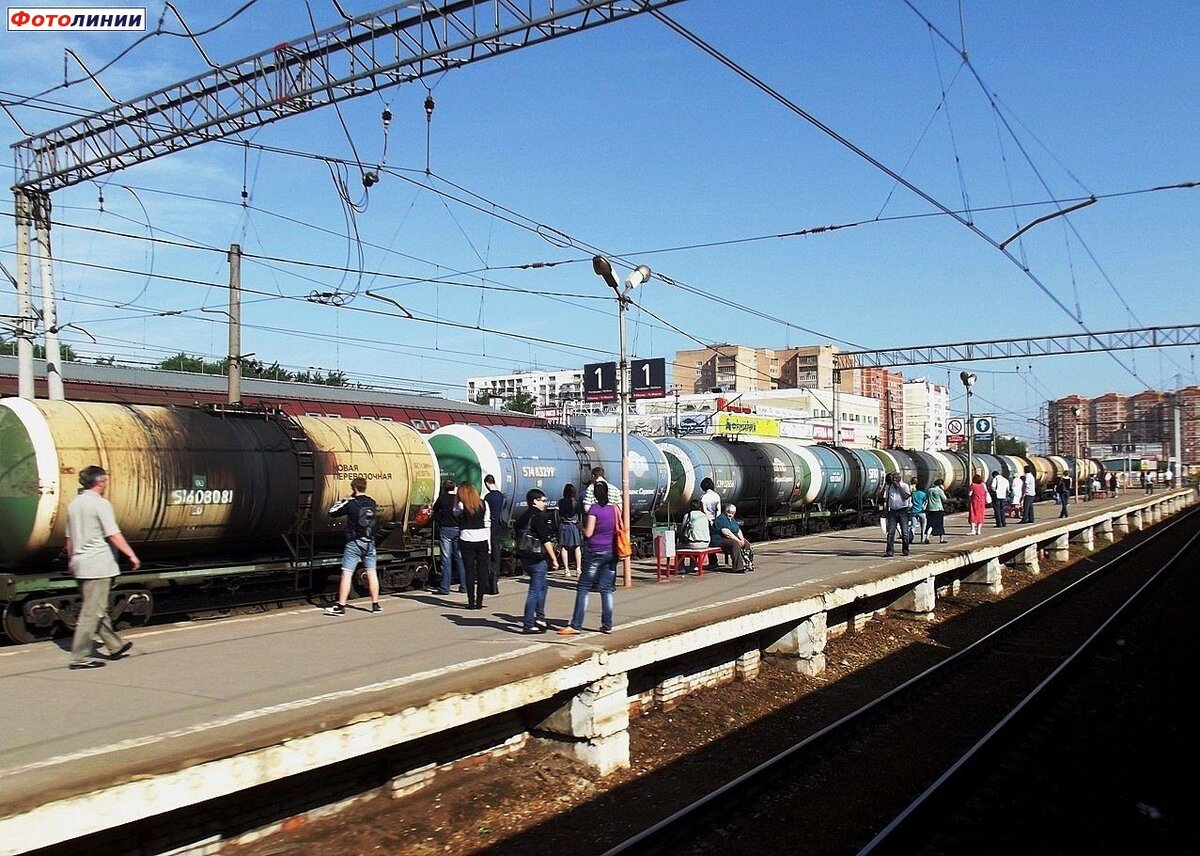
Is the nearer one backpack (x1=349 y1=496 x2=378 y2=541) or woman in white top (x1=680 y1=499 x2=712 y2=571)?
backpack (x1=349 y1=496 x2=378 y2=541)

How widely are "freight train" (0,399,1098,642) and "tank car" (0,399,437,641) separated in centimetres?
2

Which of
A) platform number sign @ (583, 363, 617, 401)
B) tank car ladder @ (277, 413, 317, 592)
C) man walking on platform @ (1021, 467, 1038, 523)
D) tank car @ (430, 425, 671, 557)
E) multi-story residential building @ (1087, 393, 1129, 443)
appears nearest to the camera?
tank car ladder @ (277, 413, 317, 592)

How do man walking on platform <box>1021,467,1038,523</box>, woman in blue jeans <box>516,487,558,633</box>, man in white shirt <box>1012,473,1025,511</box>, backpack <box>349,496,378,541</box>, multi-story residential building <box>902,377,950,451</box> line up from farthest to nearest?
multi-story residential building <box>902,377,950,451</box>, man in white shirt <box>1012,473,1025,511</box>, man walking on platform <box>1021,467,1038,523</box>, backpack <box>349,496,378,541</box>, woman in blue jeans <box>516,487,558,633</box>

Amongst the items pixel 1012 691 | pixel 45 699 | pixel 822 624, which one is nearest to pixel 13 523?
pixel 45 699

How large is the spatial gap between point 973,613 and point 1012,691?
727 cm

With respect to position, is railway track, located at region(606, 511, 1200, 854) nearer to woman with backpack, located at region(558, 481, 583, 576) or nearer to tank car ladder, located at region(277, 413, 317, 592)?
woman with backpack, located at region(558, 481, 583, 576)

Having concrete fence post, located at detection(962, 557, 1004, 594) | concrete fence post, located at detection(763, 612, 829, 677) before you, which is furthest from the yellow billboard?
concrete fence post, located at detection(763, 612, 829, 677)

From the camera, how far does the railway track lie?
762 centimetres

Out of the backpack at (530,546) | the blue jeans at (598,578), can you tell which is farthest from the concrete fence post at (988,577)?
the backpack at (530,546)

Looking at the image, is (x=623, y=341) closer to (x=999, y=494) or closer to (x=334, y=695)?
(x=334, y=695)

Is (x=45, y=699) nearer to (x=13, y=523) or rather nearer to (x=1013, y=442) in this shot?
(x=13, y=523)

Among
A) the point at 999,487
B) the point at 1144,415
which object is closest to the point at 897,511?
the point at 999,487

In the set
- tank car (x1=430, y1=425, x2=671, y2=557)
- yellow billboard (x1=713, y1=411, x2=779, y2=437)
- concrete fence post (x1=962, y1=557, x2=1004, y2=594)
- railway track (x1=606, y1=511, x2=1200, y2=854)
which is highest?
yellow billboard (x1=713, y1=411, x2=779, y2=437)

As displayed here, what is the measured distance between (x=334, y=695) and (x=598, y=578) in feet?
12.5
